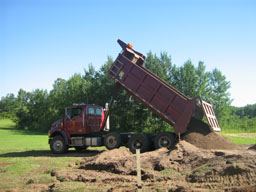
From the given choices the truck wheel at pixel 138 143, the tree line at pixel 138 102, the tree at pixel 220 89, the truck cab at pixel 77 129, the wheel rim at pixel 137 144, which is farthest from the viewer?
the tree at pixel 220 89

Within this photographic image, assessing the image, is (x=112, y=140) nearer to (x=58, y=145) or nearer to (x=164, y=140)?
(x=164, y=140)

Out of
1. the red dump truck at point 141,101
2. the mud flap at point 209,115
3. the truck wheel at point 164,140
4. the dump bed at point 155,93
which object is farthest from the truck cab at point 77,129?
the mud flap at point 209,115

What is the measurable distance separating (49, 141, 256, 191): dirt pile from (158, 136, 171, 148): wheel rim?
2.00 meters

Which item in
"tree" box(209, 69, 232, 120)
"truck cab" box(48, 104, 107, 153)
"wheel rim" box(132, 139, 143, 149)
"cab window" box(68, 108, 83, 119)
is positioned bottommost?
"wheel rim" box(132, 139, 143, 149)

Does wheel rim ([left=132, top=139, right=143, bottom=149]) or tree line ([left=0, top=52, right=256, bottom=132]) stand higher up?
tree line ([left=0, top=52, right=256, bottom=132])

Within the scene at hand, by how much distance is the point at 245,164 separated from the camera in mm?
6902

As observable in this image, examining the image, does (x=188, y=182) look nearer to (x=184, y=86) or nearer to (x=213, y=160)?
(x=213, y=160)

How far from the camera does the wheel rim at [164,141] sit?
1227 centimetres

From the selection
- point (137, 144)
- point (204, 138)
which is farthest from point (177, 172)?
point (137, 144)

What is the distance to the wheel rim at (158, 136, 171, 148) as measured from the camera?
12273 millimetres

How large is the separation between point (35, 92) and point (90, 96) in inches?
1079

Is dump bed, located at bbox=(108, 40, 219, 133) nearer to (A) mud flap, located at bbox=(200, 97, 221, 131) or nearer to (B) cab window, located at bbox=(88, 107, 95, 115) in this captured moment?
(A) mud flap, located at bbox=(200, 97, 221, 131)

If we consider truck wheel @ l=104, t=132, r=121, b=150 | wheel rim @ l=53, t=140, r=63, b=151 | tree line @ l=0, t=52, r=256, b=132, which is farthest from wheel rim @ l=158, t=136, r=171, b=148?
tree line @ l=0, t=52, r=256, b=132

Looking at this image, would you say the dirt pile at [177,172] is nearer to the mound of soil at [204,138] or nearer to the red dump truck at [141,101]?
the mound of soil at [204,138]
